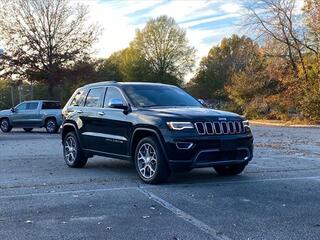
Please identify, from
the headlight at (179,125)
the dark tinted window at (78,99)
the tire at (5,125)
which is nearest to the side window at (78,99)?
the dark tinted window at (78,99)

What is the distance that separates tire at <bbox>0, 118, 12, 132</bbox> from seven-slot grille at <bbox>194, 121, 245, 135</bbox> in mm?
20539

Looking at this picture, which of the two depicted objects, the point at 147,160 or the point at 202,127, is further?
the point at 147,160

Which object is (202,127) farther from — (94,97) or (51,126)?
(51,126)

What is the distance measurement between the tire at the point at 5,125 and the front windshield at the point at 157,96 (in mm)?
18765

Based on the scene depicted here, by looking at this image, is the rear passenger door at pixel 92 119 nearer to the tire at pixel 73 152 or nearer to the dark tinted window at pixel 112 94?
the dark tinted window at pixel 112 94

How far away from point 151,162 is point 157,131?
587mm

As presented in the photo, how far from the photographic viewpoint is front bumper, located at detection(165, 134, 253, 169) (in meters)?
8.19

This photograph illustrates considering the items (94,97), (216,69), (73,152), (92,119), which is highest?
(216,69)

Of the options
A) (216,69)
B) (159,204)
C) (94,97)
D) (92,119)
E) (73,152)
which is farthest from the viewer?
(216,69)

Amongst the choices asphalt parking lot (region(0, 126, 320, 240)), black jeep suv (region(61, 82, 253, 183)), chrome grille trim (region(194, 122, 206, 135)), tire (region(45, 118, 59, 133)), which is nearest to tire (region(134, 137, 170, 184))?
black jeep suv (region(61, 82, 253, 183))

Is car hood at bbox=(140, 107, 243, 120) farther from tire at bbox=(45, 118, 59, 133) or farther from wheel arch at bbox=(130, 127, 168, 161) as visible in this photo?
tire at bbox=(45, 118, 59, 133)

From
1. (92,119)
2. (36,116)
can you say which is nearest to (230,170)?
(92,119)

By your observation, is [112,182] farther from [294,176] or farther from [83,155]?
[294,176]

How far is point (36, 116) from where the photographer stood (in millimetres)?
25719
